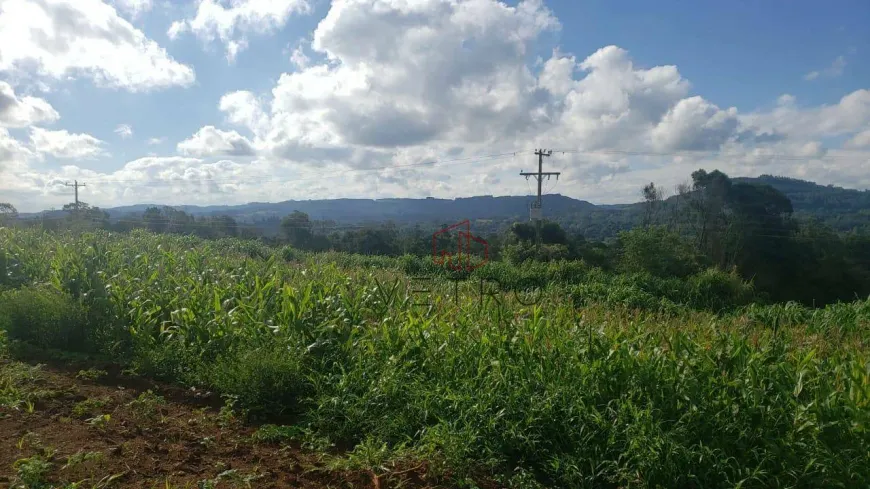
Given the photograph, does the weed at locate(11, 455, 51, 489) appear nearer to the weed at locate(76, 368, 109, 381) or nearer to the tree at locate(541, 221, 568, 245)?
the weed at locate(76, 368, 109, 381)

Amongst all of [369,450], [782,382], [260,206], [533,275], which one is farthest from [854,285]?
[260,206]

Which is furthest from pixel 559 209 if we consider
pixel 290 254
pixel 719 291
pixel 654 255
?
pixel 290 254

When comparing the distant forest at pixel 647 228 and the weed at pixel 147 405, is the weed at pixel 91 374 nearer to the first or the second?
the weed at pixel 147 405

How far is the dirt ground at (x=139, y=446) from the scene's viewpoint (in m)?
2.93

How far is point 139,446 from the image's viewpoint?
3.35 m

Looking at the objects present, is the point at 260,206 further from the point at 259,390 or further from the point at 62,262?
the point at 259,390

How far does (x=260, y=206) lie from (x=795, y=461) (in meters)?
43.5

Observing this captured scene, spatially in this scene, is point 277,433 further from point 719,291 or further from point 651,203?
point 651,203

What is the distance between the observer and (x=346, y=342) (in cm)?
469

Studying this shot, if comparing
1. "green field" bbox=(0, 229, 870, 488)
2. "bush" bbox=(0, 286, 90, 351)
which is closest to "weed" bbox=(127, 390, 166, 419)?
"green field" bbox=(0, 229, 870, 488)

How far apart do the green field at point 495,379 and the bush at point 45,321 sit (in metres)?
0.02

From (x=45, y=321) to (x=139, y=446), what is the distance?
3555 mm

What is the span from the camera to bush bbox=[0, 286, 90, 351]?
585 centimetres

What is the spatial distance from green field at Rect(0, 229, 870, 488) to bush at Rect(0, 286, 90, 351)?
0.02 m
